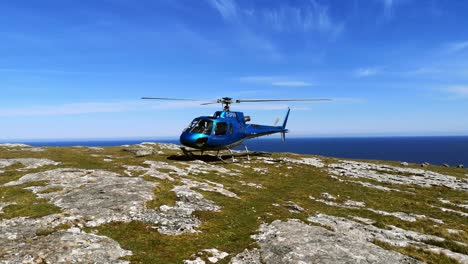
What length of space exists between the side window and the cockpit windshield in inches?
38.6

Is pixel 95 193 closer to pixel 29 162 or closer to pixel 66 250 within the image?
pixel 66 250

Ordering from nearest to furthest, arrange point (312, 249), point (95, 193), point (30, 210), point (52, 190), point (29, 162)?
point (312, 249) → point (30, 210) → point (95, 193) → point (52, 190) → point (29, 162)

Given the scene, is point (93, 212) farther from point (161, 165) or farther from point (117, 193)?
point (161, 165)

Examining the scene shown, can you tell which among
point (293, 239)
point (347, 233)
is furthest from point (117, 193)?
point (347, 233)

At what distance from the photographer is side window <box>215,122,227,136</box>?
35.2 meters

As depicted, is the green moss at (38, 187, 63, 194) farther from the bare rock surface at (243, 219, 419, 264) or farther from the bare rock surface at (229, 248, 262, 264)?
the bare rock surface at (229, 248, 262, 264)

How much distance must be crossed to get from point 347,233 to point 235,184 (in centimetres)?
1182

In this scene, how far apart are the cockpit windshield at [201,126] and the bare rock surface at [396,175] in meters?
15.1

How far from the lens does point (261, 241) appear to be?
14.5 m

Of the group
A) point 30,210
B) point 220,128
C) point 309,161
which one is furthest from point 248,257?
point 309,161

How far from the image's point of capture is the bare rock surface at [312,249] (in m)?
12.7

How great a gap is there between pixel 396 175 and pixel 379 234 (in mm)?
24247

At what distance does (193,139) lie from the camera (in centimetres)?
3309

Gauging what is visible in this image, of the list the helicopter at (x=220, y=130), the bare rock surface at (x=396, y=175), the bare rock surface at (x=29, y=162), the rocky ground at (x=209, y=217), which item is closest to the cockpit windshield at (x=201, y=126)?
the helicopter at (x=220, y=130)
